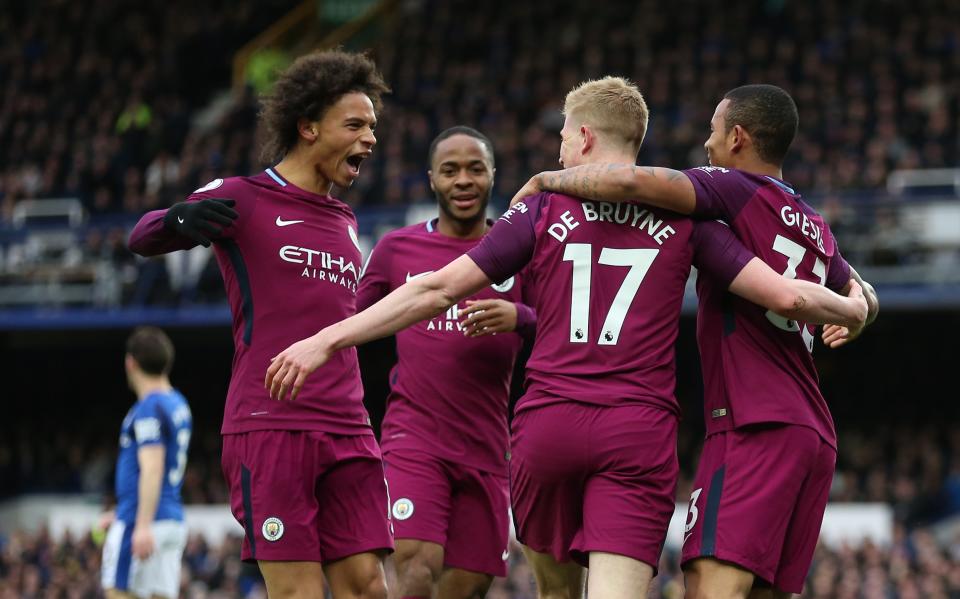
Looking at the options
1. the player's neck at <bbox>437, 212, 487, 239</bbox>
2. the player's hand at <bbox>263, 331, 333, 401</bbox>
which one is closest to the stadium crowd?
the player's neck at <bbox>437, 212, 487, 239</bbox>

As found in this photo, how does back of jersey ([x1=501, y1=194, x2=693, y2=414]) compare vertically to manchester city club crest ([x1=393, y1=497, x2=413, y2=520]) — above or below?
above

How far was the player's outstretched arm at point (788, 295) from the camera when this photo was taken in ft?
17.4

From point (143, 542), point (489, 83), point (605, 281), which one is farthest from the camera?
point (489, 83)

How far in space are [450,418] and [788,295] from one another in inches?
87.5

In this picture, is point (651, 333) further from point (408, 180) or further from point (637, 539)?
point (408, 180)

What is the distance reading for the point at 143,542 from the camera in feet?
31.9

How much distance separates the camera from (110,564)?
32.9 feet

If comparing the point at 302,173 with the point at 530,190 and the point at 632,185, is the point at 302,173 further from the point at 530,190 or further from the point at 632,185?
the point at 632,185

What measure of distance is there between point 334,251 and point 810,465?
206cm

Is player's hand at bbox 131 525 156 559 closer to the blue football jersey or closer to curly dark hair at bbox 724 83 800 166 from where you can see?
the blue football jersey

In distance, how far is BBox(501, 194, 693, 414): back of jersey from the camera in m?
5.38

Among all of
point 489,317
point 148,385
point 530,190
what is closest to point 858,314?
point 530,190

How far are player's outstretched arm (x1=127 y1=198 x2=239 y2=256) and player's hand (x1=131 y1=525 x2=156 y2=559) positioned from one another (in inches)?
169

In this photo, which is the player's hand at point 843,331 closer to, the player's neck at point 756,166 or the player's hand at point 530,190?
the player's neck at point 756,166
